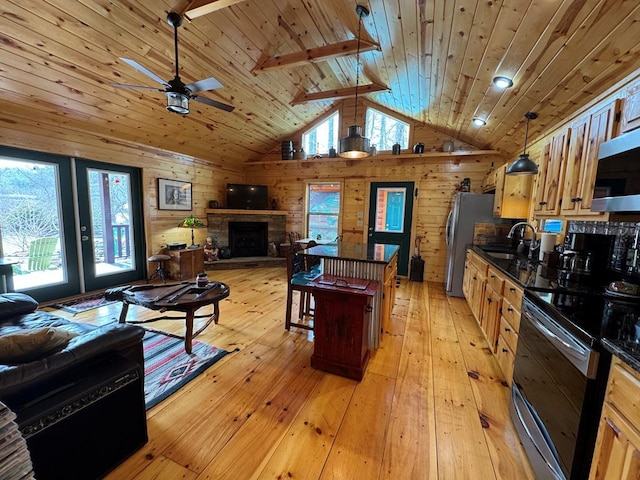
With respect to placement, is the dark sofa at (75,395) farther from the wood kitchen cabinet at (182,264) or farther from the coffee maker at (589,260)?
the wood kitchen cabinet at (182,264)

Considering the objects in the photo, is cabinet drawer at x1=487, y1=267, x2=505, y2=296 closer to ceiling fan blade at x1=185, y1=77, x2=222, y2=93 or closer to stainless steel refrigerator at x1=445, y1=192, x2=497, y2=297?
stainless steel refrigerator at x1=445, y1=192, x2=497, y2=297

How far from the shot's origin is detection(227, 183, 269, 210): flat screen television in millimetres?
6102

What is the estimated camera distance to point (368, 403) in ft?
6.33

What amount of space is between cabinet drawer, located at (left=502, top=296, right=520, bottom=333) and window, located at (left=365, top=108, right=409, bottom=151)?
12.6 feet

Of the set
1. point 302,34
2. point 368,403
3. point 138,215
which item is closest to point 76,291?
point 138,215

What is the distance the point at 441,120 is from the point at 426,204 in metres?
1.52

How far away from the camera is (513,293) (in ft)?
6.81

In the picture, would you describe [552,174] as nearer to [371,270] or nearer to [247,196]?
[371,270]

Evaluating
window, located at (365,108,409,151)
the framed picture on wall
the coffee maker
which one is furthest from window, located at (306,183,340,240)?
the coffee maker

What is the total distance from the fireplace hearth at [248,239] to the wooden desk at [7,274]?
350 cm

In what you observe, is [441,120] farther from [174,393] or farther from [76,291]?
[76,291]

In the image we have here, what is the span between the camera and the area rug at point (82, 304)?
3412 mm

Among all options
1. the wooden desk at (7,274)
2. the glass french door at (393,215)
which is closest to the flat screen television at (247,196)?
the glass french door at (393,215)

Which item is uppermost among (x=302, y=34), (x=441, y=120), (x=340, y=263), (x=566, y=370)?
(x=302, y=34)
